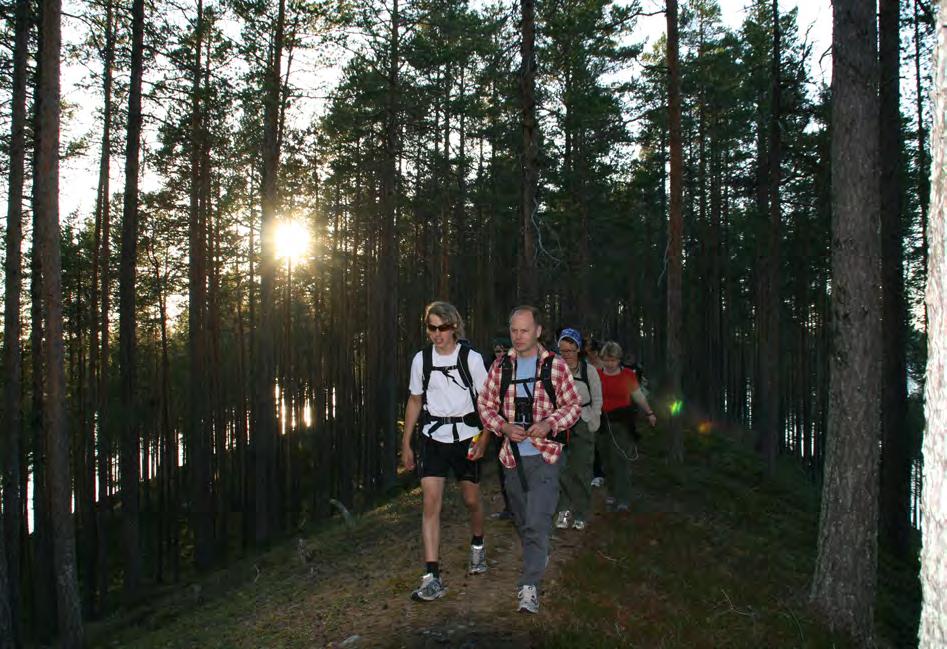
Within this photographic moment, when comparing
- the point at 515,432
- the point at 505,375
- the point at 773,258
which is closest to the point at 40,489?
the point at 505,375

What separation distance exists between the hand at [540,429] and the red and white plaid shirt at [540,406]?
4 cm

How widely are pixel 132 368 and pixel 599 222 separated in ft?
67.3

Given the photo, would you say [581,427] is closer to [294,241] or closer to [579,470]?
[579,470]

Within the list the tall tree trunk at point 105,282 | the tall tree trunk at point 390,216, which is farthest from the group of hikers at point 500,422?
the tall tree trunk at point 390,216

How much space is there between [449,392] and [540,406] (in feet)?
2.57

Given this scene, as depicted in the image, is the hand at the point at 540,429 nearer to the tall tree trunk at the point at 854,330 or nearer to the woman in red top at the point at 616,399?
the tall tree trunk at the point at 854,330

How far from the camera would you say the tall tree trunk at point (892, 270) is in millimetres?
11820

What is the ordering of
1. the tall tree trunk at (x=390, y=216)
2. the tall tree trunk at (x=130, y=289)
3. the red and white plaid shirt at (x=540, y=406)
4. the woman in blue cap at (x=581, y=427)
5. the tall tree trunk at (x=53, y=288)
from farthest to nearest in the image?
the tall tree trunk at (x=390, y=216) → the tall tree trunk at (x=130, y=289) → the tall tree trunk at (x=53, y=288) → the woman in blue cap at (x=581, y=427) → the red and white plaid shirt at (x=540, y=406)

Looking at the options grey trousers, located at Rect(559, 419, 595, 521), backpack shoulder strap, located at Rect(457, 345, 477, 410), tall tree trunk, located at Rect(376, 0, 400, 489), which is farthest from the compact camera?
tall tree trunk, located at Rect(376, 0, 400, 489)

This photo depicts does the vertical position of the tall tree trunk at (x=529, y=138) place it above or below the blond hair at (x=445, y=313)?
above

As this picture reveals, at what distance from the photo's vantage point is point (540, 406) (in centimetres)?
514

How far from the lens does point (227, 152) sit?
19.7m

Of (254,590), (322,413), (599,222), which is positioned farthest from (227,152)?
(599,222)

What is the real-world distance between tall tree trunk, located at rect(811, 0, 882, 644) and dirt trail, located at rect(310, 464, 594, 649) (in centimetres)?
288
